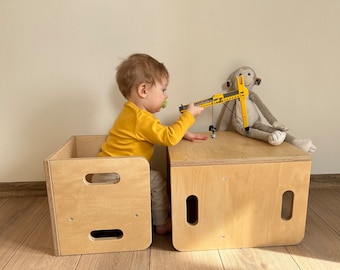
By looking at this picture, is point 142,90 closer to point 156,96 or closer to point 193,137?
point 156,96

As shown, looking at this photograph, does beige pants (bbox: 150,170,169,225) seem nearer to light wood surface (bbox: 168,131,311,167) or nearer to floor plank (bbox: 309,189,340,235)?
light wood surface (bbox: 168,131,311,167)

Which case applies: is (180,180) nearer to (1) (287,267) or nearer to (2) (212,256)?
(2) (212,256)

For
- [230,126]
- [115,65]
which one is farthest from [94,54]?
[230,126]

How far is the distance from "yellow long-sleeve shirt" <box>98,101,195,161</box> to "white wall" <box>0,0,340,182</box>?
0.24 metres

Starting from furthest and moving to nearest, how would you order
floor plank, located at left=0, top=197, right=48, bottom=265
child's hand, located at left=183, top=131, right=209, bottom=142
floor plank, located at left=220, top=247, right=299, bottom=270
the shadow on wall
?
1. the shadow on wall
2. child's hand, located at left=183, top=131, right=209, bottom=142
3. floor plank, located at left=0, top=197, right=48, bottom=265
4. floor plank, located at left=220, top=247, right=299, bottom=270

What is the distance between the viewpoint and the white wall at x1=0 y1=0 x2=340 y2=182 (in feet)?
A: 3.46

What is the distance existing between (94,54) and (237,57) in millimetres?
550

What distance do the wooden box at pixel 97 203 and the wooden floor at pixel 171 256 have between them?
0.13 ft

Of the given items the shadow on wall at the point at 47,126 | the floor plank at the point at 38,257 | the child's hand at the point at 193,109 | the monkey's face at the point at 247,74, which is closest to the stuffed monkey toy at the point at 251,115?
the monkey's face at the point at 247,74

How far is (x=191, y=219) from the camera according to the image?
41.1 inches

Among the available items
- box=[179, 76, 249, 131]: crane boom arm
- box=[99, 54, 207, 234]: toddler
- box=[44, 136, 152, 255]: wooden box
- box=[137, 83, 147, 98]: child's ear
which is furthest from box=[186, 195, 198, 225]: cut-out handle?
box=[137, 83, 147, 98]: child's ear

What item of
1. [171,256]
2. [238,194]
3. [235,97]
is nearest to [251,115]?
[235,97]

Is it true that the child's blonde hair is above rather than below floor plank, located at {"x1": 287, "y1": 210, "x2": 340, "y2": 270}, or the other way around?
above

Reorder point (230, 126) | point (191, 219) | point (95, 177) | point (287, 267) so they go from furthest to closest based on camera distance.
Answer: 1. point (230, 126)
2. point (191, 219)
3. point (95, 177)
4. point (287, 267)
